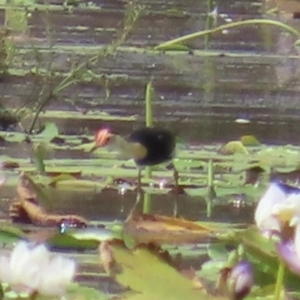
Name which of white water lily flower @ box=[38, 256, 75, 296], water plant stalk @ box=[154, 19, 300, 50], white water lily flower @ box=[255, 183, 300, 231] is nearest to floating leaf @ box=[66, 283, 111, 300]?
white water lily flower @ box=[38, 256, 75, 296]

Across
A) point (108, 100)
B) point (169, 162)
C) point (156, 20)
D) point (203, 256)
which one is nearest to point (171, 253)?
point (203, 256)

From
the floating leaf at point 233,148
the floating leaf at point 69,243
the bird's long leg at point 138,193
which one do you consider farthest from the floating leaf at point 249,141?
the floating leaf at point 69,243

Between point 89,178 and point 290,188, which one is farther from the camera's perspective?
point 89,178

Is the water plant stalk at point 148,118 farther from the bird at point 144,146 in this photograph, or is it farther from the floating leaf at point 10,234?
the floating leaf at point 10,234

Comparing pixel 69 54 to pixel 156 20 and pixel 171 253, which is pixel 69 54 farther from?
pixel 171 253

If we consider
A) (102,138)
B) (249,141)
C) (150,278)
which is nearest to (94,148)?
(102,138)

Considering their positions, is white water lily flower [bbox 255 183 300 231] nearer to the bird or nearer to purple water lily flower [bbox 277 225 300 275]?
purple water lily flower [bbox 277 225 300 275]

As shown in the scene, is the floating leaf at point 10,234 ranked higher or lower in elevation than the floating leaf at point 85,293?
higher
